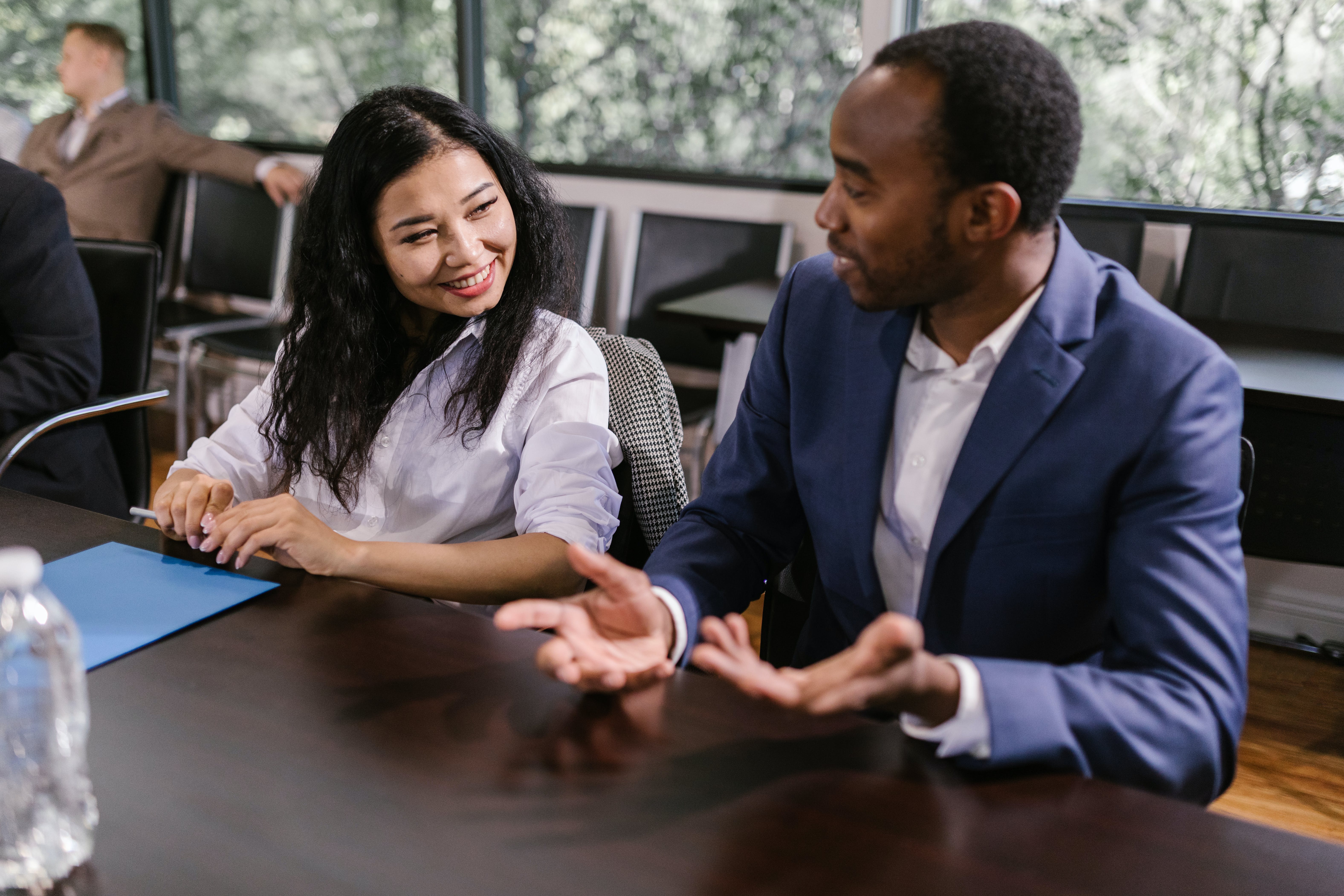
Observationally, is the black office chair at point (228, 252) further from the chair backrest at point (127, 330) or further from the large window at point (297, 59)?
the chair backrest at point (127, 330)

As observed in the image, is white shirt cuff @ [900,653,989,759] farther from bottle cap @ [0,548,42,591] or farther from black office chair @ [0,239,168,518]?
black office chair @ [0,239,168,518]

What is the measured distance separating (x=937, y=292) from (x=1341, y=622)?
2.34 m

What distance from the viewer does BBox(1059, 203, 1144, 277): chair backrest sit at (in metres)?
2.77

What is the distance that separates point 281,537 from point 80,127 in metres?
3.89

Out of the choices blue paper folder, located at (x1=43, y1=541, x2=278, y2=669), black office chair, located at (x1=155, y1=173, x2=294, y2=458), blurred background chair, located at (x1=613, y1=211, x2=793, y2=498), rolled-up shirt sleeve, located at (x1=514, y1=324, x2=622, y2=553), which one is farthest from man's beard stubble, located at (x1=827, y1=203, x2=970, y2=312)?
black office chair, located at (x1=155, y1=173, x2=294, y2=458)

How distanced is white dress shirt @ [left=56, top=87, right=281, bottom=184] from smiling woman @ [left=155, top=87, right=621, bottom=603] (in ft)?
9.58

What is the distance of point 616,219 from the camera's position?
381cm

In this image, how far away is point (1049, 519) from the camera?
0.98 metres

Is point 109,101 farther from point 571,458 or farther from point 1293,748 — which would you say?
point 1293,748

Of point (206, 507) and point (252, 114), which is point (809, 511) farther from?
point (252, 114)

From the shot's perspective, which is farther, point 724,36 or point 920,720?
point 724,36

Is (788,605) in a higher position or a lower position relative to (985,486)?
lower

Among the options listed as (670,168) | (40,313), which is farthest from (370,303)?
(670,168)

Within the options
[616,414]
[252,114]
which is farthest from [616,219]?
[616,414]
